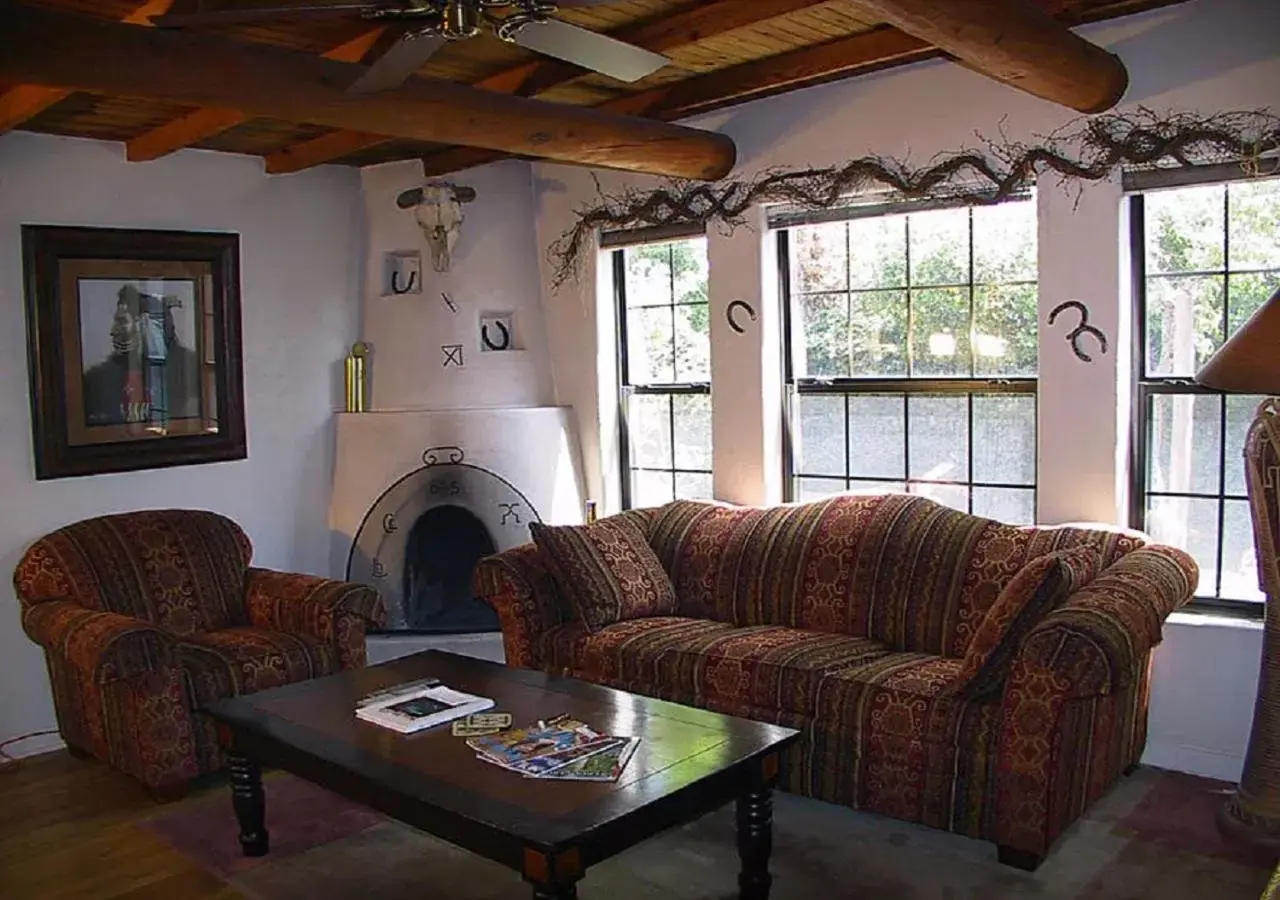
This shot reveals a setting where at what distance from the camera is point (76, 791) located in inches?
158

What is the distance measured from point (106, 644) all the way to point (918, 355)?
3.06 metres

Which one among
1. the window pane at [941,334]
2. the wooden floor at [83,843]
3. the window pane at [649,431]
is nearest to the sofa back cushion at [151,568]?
the wooden floor at [83,843]

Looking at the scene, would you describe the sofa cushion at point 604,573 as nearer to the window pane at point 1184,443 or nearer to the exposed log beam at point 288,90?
the exposed log beam at point 288,90

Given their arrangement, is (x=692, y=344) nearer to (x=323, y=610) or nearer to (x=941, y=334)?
(x=941, y=334)

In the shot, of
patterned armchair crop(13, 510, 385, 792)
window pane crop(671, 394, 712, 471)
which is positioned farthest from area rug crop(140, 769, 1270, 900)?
window pane crop(671, 394, 712, 471)

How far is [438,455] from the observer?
5.25 meters

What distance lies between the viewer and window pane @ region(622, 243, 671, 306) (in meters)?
5.30

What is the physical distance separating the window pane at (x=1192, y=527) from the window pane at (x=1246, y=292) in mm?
599

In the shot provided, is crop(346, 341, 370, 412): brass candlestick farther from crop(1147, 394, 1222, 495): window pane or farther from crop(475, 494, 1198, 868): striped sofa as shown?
crop(1147, 394, 1222, 495): window pane

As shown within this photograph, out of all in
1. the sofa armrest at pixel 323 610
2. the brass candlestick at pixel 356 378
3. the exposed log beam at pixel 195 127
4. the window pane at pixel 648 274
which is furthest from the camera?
the brass candlestick at pixel 356 378

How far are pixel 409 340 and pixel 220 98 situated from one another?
242 centimetres

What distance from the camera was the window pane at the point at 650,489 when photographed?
540cm

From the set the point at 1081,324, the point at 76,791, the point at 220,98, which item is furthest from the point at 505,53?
the point at 76,791

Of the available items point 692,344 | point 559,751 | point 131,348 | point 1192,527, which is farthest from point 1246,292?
point 131,348
